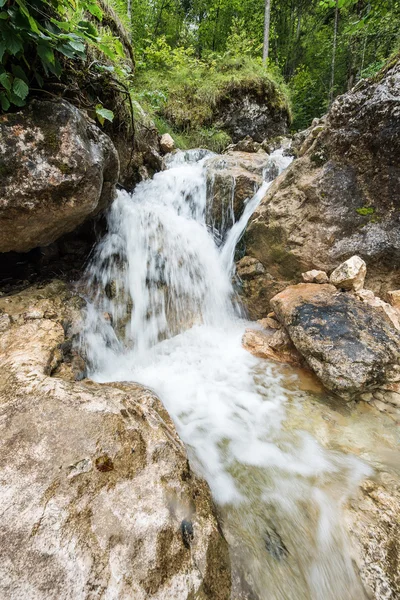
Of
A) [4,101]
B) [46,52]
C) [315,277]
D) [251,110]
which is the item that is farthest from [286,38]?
[4,101]

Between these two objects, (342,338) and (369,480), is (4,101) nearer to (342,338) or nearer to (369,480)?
(342,338)

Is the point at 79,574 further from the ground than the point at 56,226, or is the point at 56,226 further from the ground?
the point at 56,226

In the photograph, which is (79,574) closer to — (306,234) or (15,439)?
(15,439)

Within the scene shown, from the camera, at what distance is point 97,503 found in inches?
46.9

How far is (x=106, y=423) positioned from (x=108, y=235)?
129 inches

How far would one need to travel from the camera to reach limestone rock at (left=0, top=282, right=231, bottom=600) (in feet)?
3.24

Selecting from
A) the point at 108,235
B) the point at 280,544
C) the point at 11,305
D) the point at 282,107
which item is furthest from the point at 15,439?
the point at 282,107

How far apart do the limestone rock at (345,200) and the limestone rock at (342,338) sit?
29.1 inches

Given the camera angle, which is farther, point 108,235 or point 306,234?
point 108,235

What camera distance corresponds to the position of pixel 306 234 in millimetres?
3826

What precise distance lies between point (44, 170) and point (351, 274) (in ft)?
11.6

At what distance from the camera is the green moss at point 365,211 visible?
138 inches

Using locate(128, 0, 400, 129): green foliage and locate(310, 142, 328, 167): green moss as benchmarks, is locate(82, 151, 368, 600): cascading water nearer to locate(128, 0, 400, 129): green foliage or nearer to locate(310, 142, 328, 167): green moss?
locate(310, 142, 328, 167): green moss

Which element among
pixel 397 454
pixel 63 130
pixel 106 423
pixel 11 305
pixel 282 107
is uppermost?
pixel 282 107
